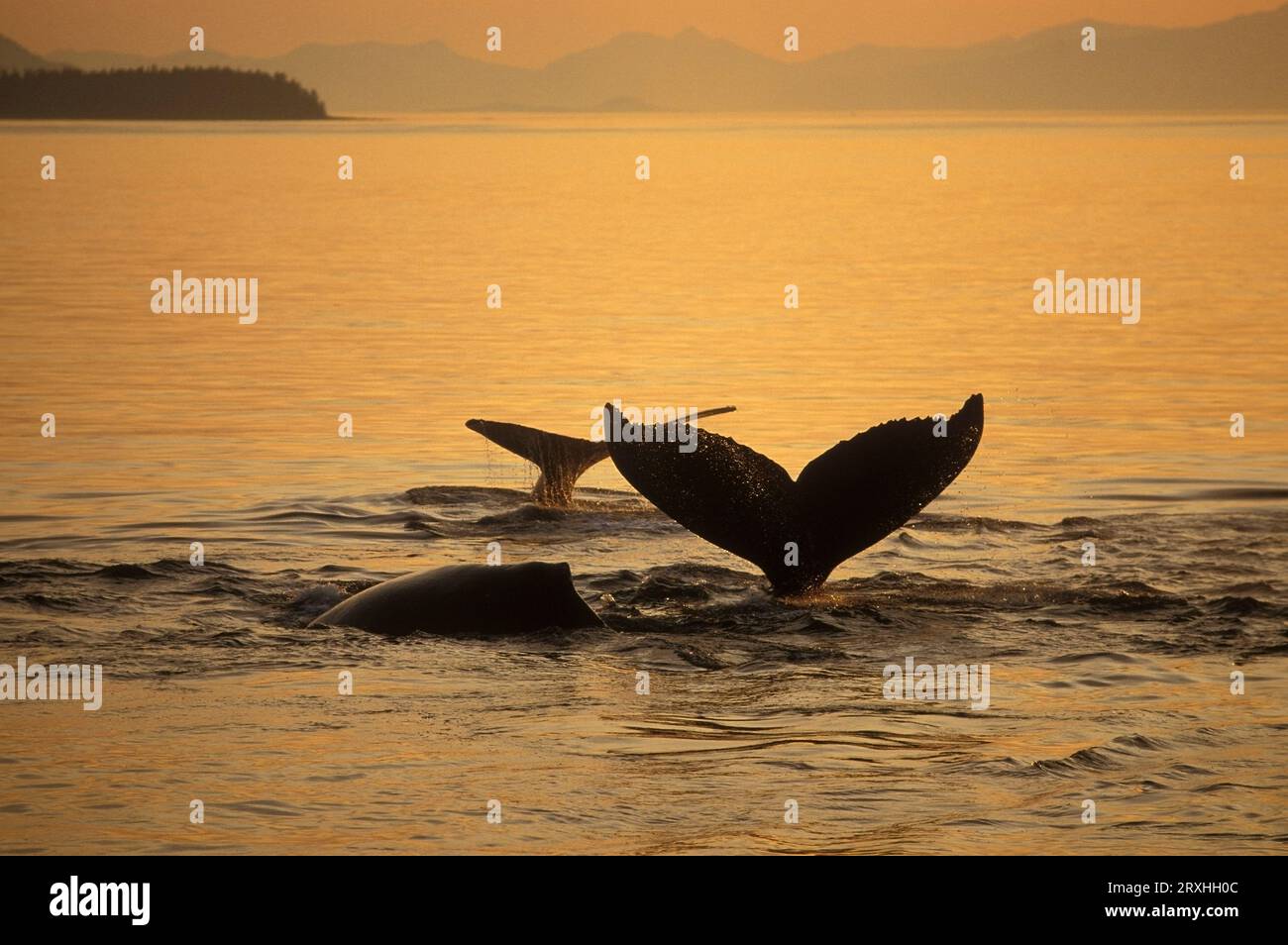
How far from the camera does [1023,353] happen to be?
989 inches

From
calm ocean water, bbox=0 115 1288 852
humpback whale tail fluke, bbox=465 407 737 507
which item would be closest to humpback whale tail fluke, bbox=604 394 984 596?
calm ocean water, bbox=0 115 1288 852

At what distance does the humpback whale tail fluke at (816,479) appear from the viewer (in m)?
9.44

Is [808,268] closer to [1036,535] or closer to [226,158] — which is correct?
[1036,535]

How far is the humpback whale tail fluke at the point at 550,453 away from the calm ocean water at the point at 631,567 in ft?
0.75

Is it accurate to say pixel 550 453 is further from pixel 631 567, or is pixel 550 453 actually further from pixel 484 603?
pixel 484 603

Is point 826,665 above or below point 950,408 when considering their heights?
below

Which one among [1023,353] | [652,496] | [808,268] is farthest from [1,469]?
[808,268]

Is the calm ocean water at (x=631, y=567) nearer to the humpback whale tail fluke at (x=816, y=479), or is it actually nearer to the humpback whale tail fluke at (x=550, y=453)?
the humpback whale tail fluke at (x=550, y=453)

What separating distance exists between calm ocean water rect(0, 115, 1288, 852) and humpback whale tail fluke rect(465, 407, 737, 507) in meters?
0.23

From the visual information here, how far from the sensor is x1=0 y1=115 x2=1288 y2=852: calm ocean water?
305 inches

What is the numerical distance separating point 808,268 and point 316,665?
29526 mm

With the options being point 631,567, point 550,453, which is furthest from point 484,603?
point 550,453

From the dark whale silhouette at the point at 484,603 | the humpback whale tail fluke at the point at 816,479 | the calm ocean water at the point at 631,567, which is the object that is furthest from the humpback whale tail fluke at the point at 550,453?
the humpback whale tail fluke at the point at 816,479

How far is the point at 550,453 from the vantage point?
1455 cm
